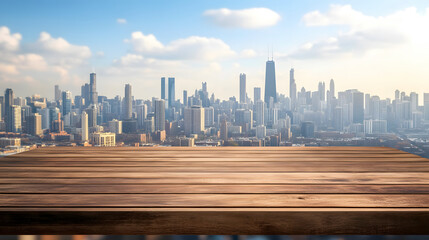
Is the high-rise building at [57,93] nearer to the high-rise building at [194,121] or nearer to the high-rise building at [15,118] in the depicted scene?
the high-rise building at [15,118]

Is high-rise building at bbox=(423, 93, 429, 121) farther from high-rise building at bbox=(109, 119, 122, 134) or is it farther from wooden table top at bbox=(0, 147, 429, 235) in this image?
wooden table top at bbox=(0, 147, 429, 235)

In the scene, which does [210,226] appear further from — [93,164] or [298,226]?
[93,164]

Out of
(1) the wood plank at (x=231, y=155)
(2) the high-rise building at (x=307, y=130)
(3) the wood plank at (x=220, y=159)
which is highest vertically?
(1) the wood plank at (x=231, y=155)

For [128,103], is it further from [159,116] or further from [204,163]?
[204,163]

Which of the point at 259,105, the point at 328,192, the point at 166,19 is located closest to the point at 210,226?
the point at 328,192

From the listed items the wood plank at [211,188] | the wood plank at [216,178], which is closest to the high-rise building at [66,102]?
the wood plank at [216,178]

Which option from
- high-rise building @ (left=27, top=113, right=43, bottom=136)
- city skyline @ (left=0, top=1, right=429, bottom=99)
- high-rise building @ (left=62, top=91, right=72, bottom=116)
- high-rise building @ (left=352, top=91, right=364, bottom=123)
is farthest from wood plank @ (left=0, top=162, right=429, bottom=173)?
high-rise building @ (left=62, top=91, right=72, bottom=116)
